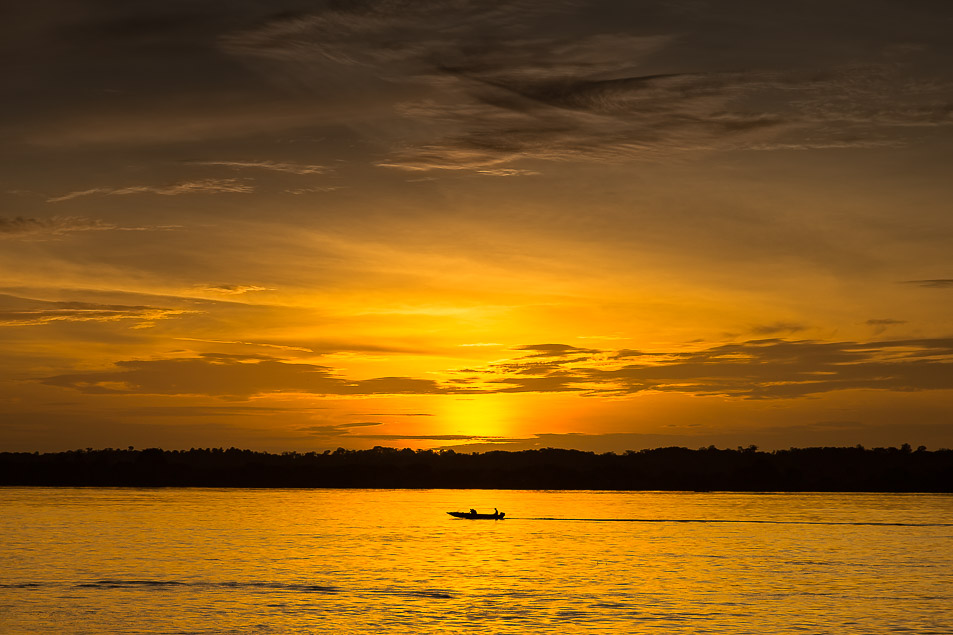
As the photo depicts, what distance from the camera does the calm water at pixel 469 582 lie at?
235 feet

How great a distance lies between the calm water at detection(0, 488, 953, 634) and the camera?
71.6 m

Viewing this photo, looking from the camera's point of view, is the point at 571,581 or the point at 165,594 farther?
the point at 571,581

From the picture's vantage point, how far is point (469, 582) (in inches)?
3762

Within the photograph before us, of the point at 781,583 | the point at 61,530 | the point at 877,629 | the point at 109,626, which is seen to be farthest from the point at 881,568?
the point at 61,530

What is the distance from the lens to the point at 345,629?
225 ft

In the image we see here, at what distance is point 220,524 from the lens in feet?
623

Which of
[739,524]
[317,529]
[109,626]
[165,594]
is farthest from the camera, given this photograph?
[739,524]

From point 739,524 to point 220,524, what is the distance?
3699 inches

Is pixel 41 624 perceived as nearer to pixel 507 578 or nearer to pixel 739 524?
pixel 507 578

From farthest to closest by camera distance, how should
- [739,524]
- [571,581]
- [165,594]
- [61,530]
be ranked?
1. [739,524]
2. [61,530]
3. [571,581]
4. [165,594]

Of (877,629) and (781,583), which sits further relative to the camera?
(781,583)

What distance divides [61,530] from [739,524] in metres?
117

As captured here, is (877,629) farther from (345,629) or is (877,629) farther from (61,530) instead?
(61,530)

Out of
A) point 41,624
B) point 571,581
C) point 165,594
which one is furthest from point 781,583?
point 41,624
